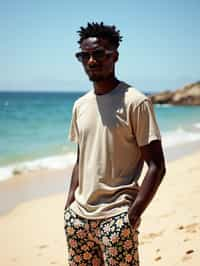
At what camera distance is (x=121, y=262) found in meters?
2.21

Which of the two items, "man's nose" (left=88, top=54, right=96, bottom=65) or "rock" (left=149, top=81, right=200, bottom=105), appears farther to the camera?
"rock" (left=149, top=81, right=200, bottom=105)

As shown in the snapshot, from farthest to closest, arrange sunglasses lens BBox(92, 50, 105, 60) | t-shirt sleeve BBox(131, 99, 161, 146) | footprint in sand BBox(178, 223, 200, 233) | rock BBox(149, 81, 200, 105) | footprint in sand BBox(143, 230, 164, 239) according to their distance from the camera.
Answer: rock BBox(149, 81, 200, 105), footprint in sand BBox(143, 230, 164, 239), footprint in sand BBox(178, 223, 200, 233), sunglasses lens BBox(92, 50, 105, 60), t-shirt sleeve BBox(131, 99, 161, 146)

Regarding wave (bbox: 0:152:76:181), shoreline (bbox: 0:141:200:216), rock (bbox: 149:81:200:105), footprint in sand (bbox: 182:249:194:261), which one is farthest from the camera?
rock (bbox: 149:81:200:105)

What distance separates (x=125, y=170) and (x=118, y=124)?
24cm

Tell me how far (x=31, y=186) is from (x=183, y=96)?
49.1 m

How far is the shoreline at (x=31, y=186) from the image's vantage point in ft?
25.1

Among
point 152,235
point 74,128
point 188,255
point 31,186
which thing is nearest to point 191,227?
point 152,235

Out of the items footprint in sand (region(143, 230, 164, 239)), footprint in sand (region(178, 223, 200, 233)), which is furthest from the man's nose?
footprint in sand (region(143, 230, 164, 239))

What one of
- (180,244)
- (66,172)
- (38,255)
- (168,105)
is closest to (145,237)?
(180,244)

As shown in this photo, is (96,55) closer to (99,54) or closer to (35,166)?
(99,54)

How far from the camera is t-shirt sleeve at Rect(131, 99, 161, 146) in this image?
2146 millimetres

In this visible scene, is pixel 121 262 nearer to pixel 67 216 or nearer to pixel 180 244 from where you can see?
pixel 67 216

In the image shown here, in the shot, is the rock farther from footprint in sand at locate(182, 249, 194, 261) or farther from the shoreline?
footprint in sand at locate(182, 249, 194, 261)

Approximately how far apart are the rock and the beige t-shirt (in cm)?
5254
